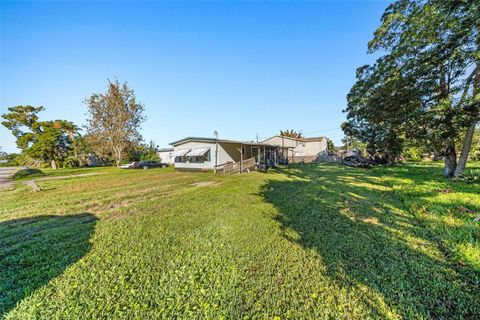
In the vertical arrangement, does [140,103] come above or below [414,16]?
above

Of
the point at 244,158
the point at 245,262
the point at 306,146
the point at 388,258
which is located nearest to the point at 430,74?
the point at 388,258

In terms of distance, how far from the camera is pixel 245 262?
2.92 m

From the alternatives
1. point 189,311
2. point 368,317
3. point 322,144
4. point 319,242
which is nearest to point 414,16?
point 319,242

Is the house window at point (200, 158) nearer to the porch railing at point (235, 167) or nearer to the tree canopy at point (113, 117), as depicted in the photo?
the porch railing at point (235, 167)

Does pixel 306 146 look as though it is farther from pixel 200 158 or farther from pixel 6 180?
pixel 6 180

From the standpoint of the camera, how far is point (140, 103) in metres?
25.3

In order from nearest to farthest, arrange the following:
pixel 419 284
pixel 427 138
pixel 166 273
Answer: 1. pixel 419 284
2. pixel 166 273
3. pixel 427 138

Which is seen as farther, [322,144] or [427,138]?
[322,144]

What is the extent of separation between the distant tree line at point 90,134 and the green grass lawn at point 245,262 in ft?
71.7

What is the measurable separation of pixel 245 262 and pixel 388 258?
95.7 inches

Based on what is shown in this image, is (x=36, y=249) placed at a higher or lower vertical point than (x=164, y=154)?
lower

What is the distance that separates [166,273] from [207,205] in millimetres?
3446

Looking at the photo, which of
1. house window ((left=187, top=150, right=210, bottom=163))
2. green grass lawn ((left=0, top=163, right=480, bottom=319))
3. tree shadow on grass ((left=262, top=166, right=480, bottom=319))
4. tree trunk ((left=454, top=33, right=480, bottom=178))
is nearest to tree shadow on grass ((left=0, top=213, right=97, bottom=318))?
green grass lawn ((left=0, top=163, right=480, bottom=319))

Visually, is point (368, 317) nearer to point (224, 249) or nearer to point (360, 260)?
point (360, 260)
